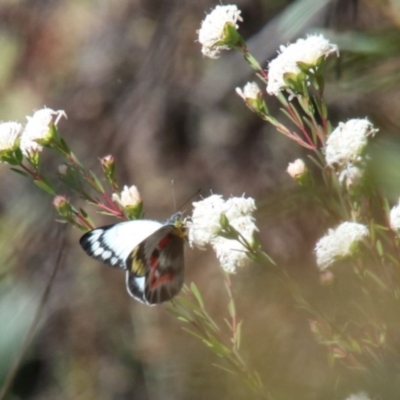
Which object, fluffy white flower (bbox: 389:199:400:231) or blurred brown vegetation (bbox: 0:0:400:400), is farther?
blurred brown vegetation (bbox: 0:0:400:400)

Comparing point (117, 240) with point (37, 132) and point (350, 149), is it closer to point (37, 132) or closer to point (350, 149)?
point (37, 132)

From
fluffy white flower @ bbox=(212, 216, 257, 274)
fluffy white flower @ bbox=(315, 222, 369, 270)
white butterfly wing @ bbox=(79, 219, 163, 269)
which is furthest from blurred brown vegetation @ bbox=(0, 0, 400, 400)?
fluffy white flower @ bbox=(315, 222, 369, 270)

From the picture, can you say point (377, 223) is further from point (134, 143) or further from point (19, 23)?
point (19, 23)

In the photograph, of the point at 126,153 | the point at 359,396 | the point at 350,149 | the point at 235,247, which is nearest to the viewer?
the point at 359,396

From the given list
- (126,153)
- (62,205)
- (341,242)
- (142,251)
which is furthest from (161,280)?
(126,153)

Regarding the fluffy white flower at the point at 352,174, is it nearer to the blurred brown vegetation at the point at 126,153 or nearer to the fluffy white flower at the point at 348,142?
the fluffy white flower at the point at 348,142

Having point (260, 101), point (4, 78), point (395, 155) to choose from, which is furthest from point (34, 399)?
point (395, 155)

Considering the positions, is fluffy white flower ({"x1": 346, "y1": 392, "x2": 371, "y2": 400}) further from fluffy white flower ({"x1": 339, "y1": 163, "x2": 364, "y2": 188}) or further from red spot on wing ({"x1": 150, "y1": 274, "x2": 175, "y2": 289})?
red spot on wing ({"x1": 150, "y1": 274, "x2": 175, "y2": 289})
